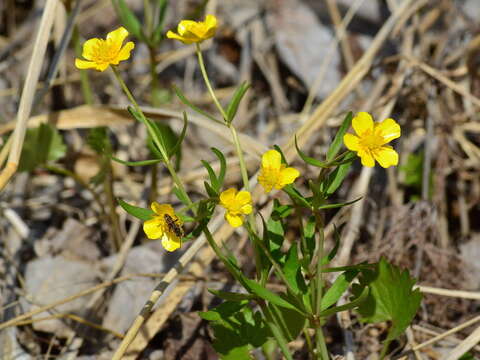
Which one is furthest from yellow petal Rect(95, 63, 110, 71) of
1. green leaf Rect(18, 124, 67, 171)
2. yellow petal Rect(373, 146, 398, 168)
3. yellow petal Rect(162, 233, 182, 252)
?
green leaf Rect(18, 124, 67, 171)

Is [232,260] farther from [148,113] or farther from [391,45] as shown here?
[391,45]

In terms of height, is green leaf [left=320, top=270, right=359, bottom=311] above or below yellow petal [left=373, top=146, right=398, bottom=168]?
below

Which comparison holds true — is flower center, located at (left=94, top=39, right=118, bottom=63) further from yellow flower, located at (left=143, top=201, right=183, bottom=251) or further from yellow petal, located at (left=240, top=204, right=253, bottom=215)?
yellow petal, located at (left=240, top=204, right=253, bottom=215)

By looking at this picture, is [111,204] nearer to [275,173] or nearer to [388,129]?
[275,173]

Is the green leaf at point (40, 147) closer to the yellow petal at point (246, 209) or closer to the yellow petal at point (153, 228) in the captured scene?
the yellow petal at point (153, 228)

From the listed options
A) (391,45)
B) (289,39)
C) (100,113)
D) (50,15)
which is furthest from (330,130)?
(50,15)
